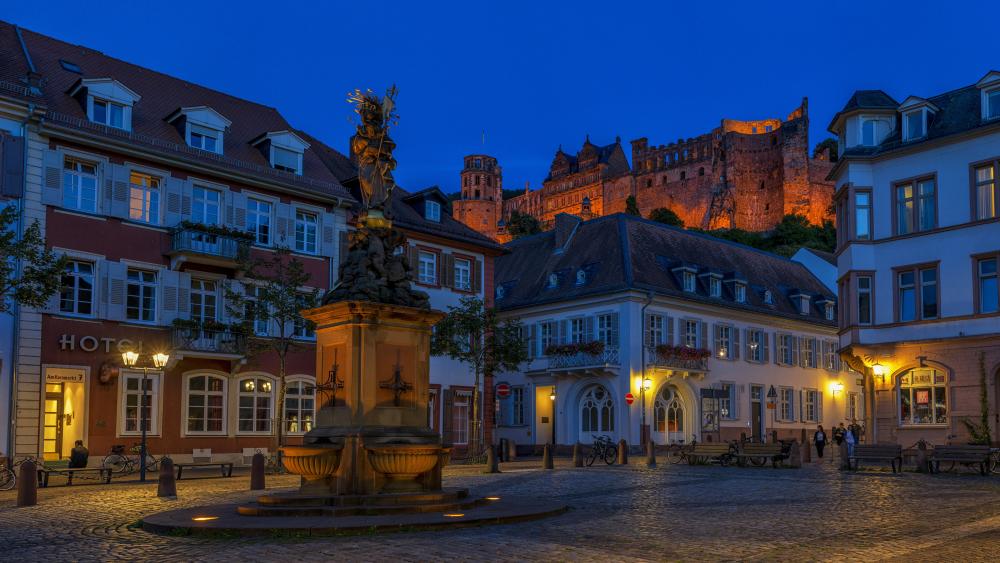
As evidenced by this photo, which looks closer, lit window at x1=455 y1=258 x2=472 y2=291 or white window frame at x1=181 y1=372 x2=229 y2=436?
white window frame at x1=181 y1=372 x2=229 y2=436

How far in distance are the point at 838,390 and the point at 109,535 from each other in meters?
51.4

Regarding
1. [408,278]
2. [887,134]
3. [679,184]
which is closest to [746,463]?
[887,134]

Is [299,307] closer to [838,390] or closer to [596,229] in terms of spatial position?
[596,229]

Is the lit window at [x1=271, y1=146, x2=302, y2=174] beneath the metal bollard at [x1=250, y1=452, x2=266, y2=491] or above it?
above

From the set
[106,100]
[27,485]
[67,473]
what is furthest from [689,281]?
[27,485]

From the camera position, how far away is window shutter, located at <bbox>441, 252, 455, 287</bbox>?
41.0 m

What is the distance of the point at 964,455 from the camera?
85.2 feet

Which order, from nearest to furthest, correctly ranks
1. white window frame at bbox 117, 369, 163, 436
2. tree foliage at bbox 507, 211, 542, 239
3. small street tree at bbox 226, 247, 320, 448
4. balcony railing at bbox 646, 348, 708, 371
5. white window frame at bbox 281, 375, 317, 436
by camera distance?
small street tree at bbox 226, 247, 320, 448 < white window frame at bbox 117, 369, 163, 436 < white window frame at bbox 281, 375, 317, 436 < balcony railing at bbox 646, 348, 708, 371 < tree foliage at bbox 507, 211, 542, 239

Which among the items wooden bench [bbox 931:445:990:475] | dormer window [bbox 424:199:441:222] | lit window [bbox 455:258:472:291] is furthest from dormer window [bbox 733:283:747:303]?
wooden bench [bbox 931:445:990:475]

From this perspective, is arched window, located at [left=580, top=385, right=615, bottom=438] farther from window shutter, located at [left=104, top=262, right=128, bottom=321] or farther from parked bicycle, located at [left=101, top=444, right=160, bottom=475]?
window shutter, located at [left=104, top=262, right=128, bottom=321]

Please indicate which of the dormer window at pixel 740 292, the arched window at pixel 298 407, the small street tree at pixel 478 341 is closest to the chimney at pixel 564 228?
the dormer window at pixel 740 292

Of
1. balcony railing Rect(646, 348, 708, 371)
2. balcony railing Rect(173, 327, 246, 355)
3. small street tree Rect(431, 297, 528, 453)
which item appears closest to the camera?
balcony railing Rect(173, 327, 246, 355)

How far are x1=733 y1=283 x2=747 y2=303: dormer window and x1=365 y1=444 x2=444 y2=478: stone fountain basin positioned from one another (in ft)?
132

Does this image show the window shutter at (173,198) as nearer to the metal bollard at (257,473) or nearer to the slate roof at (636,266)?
the metal bollard at (257,473)
